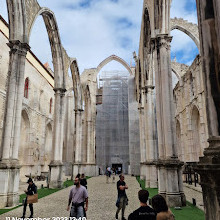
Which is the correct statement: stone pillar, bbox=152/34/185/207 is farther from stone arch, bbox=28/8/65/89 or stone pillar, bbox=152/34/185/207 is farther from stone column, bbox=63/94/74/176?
stone column, bbox=63/94/74/176

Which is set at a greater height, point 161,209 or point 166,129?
point 166,129

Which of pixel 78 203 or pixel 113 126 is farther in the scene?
pixel 113 126

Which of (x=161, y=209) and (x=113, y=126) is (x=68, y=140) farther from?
(x=161, y=209)

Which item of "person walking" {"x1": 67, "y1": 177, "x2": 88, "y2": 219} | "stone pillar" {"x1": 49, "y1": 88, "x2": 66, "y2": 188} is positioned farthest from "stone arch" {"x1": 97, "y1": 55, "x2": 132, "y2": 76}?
"person walking" {"x1": 67, "y1": 177, "x2": 88, "y2": 219}

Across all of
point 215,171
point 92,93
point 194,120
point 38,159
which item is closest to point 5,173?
point 215,171

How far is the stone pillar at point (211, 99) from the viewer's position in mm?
2662

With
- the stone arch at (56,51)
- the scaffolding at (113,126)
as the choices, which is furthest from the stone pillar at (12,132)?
the scaffolding at (113,126)

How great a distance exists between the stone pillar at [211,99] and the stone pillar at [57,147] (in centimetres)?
1067

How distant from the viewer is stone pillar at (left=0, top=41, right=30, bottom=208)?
7.19m

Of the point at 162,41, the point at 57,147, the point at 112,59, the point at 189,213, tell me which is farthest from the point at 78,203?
the point at 112,59

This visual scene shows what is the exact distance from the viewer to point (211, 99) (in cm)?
318

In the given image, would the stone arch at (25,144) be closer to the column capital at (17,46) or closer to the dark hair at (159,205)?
the column capital at (17,46)

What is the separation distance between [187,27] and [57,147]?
1403 cm

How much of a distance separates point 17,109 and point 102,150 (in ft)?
59.9
